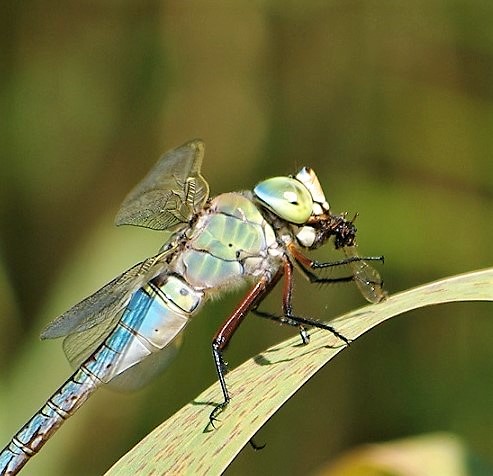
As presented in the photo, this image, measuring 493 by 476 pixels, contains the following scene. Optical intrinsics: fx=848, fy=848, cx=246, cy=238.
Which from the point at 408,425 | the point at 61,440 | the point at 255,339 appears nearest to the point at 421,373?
the point at 408,425

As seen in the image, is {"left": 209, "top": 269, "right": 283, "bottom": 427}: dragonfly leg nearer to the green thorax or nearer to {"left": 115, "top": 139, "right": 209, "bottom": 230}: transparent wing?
Result: the green thorax

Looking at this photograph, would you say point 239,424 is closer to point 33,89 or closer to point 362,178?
point 362,178

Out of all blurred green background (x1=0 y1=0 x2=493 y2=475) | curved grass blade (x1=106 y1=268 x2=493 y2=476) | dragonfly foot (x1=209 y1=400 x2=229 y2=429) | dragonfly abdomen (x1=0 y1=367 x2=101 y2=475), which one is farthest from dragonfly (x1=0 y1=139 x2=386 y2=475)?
blurred green background (x1=0 y1=0 x2=493 y2=475)

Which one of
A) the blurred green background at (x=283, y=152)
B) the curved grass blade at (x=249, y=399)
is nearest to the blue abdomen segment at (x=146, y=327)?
the curved grass blade at (x=249, y=399)

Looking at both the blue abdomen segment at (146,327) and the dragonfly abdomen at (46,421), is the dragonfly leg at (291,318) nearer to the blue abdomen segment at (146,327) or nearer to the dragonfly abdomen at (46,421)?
the blue abdomen segment at (146,327)

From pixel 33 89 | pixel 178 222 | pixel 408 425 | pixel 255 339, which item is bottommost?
pixel 408 425
